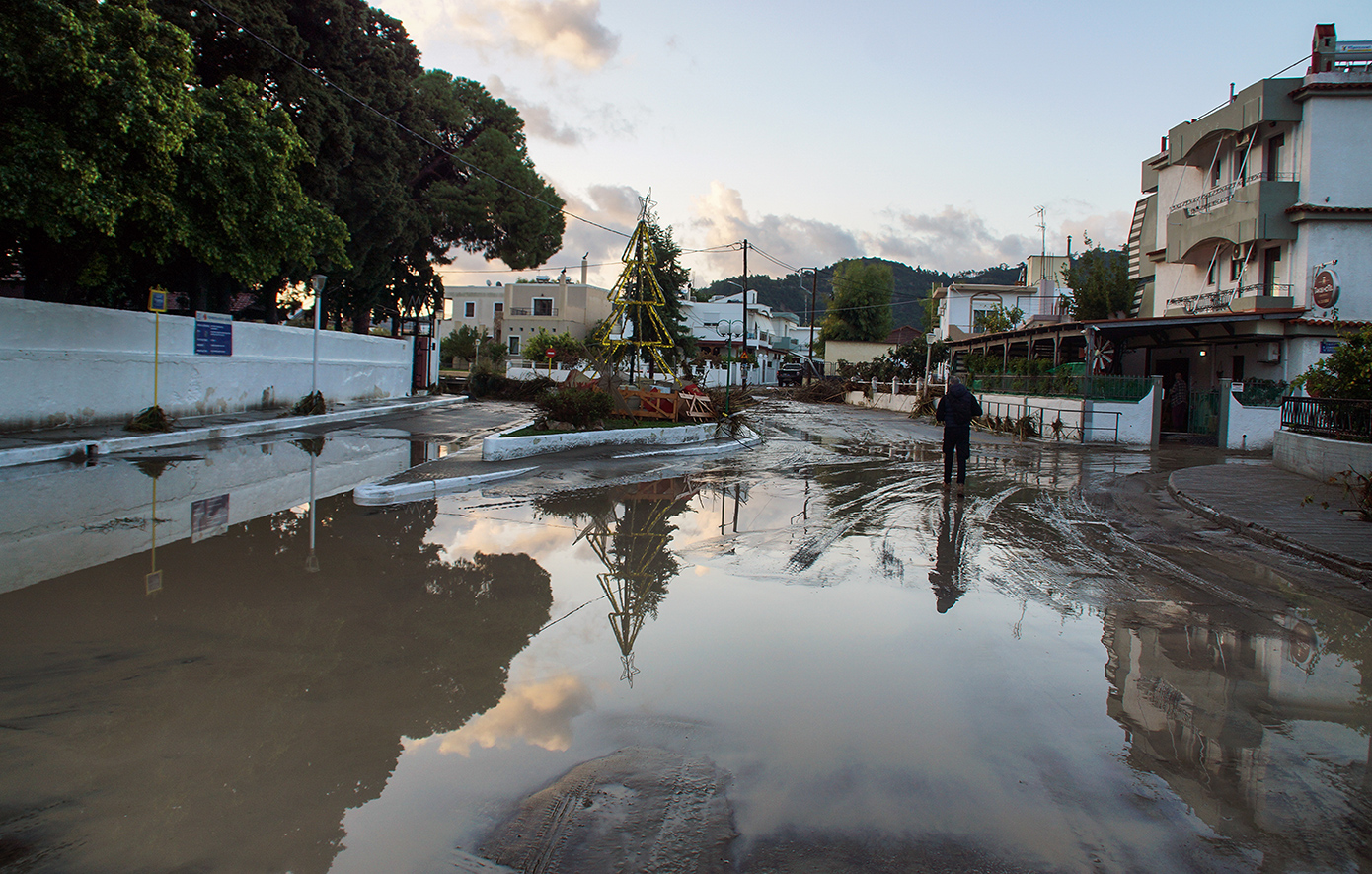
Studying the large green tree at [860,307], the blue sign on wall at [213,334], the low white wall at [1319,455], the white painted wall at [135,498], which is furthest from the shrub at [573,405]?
the large green tree at [860,307]

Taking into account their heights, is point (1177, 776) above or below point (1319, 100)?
below

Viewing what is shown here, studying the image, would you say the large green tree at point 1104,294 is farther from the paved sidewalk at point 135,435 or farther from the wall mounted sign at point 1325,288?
the paved sidewalk at point 135,435

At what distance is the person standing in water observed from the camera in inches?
532

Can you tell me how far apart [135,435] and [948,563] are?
52.8 feet

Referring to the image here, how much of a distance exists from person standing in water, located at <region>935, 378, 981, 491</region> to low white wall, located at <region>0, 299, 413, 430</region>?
17.9 metres

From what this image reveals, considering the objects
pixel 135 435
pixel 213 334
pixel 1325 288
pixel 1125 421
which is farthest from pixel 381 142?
pixel 1325 288

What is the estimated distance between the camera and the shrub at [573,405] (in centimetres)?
1867

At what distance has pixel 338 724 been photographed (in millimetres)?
4242

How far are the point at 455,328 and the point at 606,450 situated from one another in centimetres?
6378

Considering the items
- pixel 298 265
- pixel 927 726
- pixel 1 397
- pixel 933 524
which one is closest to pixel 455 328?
pixel 298 265

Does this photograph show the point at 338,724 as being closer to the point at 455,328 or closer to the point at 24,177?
the point at 24,177

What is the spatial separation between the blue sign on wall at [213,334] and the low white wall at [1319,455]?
25.5 metres

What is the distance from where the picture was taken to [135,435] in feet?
54.3

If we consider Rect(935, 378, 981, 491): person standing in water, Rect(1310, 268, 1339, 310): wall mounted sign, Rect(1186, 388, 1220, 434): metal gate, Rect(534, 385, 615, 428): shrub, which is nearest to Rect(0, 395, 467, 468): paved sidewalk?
Rect(534, 385, 615, 428): shrub
